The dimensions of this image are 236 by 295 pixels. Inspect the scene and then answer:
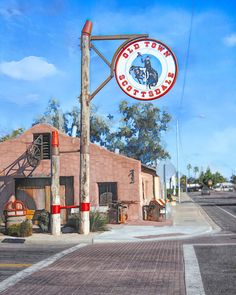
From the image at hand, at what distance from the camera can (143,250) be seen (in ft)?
40.1

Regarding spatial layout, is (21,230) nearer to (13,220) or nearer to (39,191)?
(13,220)

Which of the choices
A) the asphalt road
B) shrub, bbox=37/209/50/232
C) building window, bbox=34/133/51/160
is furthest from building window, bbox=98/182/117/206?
the asphalt road

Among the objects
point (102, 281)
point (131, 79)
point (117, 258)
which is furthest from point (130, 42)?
point (102, 281)

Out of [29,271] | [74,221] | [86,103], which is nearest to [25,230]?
[74,221]

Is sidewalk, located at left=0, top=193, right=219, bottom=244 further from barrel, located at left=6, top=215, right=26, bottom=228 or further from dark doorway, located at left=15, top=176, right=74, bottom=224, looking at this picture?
dark doorway, located at left=15, top=176, right=74, bottom=224

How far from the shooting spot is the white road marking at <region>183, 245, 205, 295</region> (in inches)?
282

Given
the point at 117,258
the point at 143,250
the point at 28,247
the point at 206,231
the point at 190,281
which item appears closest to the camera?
the point at 190,281

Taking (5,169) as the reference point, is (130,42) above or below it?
above

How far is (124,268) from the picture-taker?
368 inches

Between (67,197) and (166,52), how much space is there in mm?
8781

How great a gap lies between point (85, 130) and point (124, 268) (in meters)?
7.71

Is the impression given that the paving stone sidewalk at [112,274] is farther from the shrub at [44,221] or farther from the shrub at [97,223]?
the shrub at [44,221]

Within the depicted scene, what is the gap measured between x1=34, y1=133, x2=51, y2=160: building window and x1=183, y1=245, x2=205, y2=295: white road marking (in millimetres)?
11404

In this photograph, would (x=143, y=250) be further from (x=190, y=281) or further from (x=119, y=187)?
(x=119, y=187)
